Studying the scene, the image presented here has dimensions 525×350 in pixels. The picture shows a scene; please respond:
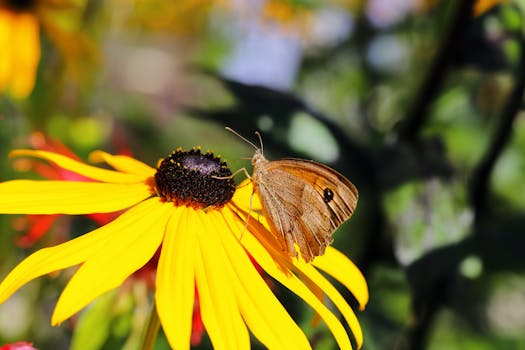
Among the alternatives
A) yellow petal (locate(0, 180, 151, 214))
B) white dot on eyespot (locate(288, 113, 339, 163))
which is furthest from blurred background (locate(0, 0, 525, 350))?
yellow petal (locate(0, 180, 151, 214))

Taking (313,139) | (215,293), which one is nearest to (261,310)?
(215,293)

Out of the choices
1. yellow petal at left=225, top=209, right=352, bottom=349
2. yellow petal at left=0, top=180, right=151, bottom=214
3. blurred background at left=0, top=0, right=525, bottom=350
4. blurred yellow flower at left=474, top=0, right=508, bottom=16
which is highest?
blurred yellow flower at left=474, top=0, right=508, bottom=16

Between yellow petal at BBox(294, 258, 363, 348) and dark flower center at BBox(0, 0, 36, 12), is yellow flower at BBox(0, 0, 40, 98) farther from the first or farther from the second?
yellow petal at BBox(294, 258, 363, 348)

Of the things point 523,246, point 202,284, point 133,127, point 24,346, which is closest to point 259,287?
point 202,284

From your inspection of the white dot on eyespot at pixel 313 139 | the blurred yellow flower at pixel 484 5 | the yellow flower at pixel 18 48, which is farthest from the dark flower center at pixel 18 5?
the blurred yellow flower at pixel 484 5

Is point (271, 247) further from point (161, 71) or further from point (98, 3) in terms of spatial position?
point (161, 71)
